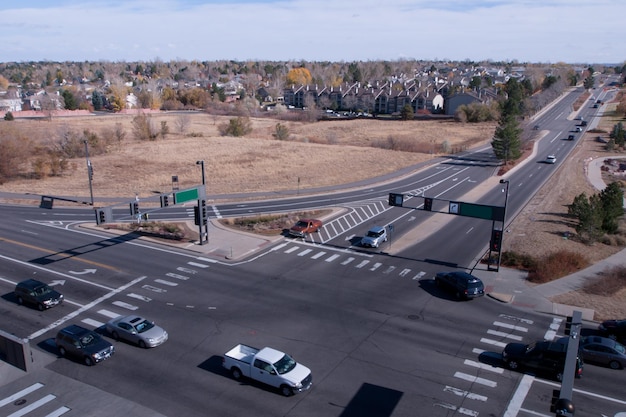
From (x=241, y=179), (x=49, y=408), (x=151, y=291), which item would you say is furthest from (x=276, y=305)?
(x=241, y=179)

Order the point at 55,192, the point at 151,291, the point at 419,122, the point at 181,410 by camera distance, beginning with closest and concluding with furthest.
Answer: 1. the point at 181,410
2. the point at 151,291
3. the point at 55,192
4. the point at 419,122

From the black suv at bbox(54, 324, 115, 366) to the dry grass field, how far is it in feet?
119

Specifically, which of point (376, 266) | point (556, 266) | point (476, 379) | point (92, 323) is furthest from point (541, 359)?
point (92, 323)

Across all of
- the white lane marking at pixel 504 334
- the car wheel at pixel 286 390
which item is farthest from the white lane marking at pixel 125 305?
the white lane marking at pixel 504 334

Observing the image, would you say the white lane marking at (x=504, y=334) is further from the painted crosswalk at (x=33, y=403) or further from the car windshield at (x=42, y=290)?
the car windshield at (x=42, y=290)

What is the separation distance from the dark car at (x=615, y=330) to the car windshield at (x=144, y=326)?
22.9 m

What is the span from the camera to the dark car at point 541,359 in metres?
21.1

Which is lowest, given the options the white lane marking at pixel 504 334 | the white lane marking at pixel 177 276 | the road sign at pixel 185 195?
the white lane marking at pixel 177 276

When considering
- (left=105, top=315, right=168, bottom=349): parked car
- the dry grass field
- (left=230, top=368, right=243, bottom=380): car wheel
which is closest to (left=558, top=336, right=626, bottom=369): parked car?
(left=230, top=368, right=243, bottom=380): car wheel

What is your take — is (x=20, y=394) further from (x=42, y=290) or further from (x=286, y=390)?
(x=286, y=390)

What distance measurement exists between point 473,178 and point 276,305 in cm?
4749

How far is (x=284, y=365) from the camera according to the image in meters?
Result: 20.3

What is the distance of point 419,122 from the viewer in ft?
438

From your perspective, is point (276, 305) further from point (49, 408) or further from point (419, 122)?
point (419, 122)
